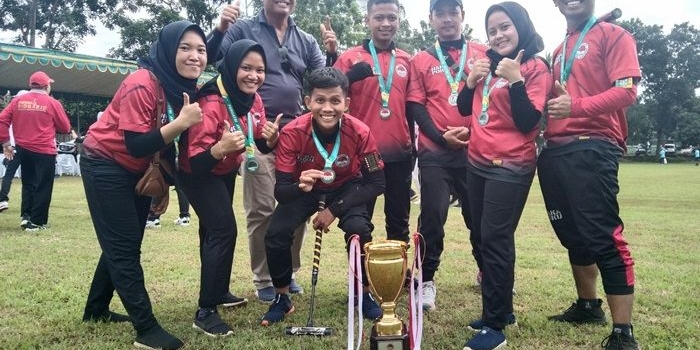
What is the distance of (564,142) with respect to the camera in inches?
132

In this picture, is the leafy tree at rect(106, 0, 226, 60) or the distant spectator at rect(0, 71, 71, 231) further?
the leafy tree at rect(106, 0, 226, 60)

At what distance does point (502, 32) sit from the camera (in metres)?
3.43

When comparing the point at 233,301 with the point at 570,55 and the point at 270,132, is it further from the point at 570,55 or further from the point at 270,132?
the point at 570,55

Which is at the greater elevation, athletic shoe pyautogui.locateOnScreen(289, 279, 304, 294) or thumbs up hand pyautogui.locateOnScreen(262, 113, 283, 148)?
thumbs up hand pyautogui.locateOnScreen(262, 113, 283, 148)

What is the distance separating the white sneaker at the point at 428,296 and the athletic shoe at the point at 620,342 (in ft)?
4.27

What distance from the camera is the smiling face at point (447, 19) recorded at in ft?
13.8

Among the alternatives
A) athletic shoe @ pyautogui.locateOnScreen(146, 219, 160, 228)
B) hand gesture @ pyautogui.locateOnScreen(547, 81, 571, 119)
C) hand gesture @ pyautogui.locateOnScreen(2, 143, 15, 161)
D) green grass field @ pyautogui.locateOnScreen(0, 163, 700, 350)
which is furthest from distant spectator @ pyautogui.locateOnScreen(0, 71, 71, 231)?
hand gesture @ pyautogui.locateOnScreen(547, 81, 571, 119)

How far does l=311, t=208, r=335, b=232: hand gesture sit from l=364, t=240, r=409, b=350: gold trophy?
98 centimetres

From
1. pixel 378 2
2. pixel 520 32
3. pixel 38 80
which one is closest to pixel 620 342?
pixel 520 32

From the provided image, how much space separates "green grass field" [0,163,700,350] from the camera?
3455 millimetres

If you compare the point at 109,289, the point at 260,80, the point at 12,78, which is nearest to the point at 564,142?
the point at 260,80

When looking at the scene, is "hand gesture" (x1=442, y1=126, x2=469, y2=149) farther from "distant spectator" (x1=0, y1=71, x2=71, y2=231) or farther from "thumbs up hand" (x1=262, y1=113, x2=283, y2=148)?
"distant spectator" (x1=0, y1=71, x2=71, y2=231)

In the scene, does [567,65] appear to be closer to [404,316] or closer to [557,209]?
[557,209]

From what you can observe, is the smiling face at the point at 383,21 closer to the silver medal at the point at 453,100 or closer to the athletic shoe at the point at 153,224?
the silver medal at the point at 453,100
